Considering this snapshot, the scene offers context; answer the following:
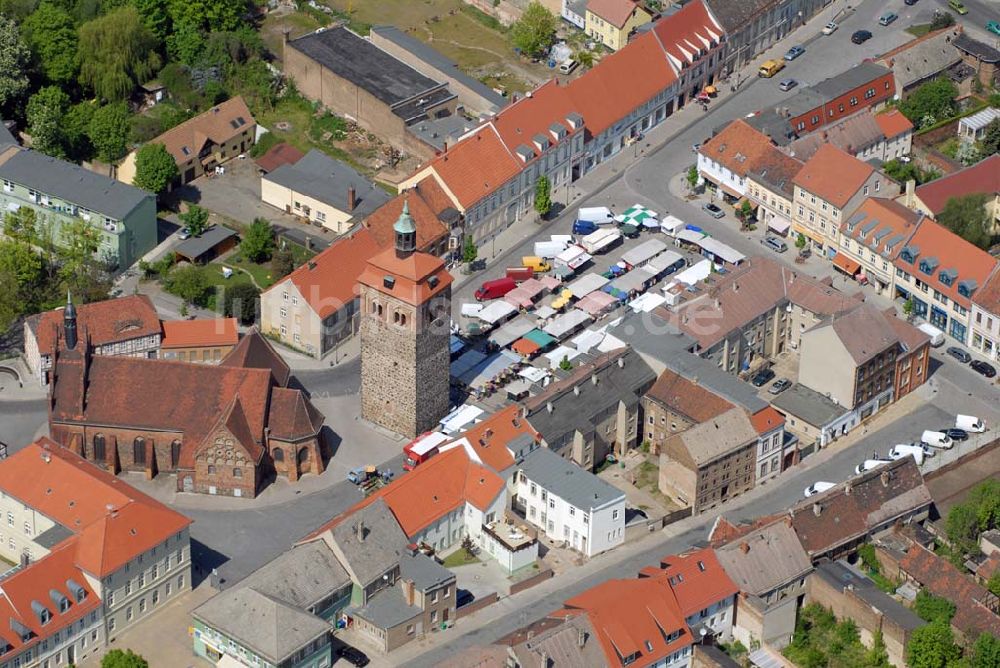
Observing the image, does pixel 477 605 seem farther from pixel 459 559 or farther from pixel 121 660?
pixel 121 660

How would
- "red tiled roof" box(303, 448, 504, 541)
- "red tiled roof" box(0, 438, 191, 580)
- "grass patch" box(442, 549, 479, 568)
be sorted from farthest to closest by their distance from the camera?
"grass patch" box(442, 549, 479, 568) < "red tiled roof" box(303, 448, 504, 541) < "red tiled roof" box(0, 438, 191, 580)

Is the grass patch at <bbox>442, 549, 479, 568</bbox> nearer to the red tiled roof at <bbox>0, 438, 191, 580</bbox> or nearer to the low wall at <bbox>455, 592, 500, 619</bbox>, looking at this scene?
the low wall at <bbox>455, 592, 500, 619</bbox>

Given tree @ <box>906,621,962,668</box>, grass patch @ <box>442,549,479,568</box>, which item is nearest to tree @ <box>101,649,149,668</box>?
grass patch @ <box>442,549,479,568</box>

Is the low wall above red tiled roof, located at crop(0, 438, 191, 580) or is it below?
below

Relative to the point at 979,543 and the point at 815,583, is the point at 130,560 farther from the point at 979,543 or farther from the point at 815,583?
the point at 979,543

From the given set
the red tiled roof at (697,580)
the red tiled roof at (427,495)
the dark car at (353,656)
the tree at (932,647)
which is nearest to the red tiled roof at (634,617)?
the red tiled roof at (697,580)

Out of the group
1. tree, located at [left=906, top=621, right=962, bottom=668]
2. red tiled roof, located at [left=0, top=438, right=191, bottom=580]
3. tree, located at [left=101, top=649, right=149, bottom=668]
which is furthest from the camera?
red tiled roof, located at [left=0, top=438, right=191, bottom=580]

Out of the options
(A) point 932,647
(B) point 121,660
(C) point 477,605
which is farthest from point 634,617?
(B) point 121,660

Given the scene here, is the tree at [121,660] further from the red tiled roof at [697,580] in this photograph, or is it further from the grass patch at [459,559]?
the red tiled roof at [697,580]
